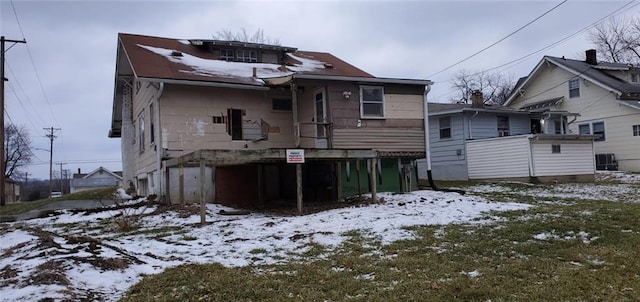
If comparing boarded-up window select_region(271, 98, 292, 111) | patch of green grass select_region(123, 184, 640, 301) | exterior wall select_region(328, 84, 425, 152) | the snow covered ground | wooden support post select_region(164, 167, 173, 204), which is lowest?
patch of green grass select_region(123, 184, 640, 301)

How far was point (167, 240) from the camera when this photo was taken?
8.29 meters

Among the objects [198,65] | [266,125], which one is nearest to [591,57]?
[266,125]

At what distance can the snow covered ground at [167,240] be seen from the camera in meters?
5.20

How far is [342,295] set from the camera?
16.0 feet

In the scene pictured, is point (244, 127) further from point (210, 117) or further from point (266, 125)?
point (210, 117)

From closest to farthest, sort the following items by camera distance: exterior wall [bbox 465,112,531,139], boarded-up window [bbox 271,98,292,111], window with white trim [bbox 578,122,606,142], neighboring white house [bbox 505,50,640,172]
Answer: boarded-up window [bbox 271,98,292,111], exterior wall [bbox 465,112,531,139], neighboring white house [bbox 505,50,640,172], window with white trim [bbox 578,122,606,142]

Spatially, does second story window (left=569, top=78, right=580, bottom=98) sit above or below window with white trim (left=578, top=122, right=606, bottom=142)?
above

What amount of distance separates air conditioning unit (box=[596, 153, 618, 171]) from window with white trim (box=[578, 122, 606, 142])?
41.0 inches

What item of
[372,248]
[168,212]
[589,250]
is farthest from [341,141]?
[589,250]

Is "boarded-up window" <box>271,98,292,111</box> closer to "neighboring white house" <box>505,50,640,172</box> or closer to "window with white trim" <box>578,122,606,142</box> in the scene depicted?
"neighboring white house" <box>505,50,640,172</box>

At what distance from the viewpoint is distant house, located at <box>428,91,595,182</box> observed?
20266mm

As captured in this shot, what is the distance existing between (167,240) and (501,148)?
16.7 meters

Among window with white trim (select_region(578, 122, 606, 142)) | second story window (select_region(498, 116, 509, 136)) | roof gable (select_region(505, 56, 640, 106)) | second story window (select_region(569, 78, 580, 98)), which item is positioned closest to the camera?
second story window (select_region(498, 116, 509, 136))

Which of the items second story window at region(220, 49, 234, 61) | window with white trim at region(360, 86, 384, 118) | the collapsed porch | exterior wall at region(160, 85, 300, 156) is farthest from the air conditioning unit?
second story window at region(220, 49, 234, 61)
